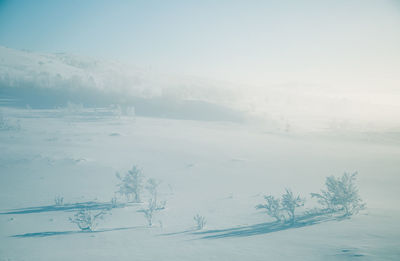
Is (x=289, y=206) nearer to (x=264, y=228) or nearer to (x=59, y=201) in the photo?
(x=264, y=228)

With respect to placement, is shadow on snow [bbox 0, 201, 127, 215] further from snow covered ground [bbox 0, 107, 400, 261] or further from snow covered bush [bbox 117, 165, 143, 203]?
snow covered bush [bbox 117, 165, 143, 203]

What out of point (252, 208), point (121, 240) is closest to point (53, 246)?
point (121, 240)

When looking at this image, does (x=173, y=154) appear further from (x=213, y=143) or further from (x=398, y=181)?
(x=398, y=181)

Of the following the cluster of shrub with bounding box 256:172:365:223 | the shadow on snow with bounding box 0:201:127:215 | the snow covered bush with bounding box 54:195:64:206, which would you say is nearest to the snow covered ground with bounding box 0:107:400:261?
the shadow on snow with bounding box 0:201:127:215

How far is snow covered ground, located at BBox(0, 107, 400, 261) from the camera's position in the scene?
32.1ft

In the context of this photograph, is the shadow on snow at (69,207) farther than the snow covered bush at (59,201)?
No

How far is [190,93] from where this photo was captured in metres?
85.9

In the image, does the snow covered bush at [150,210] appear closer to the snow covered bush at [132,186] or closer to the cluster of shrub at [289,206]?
the cluster of shrub at [289,206]

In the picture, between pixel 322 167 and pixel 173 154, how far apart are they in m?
17.9

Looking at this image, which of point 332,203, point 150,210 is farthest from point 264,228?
point 150,210

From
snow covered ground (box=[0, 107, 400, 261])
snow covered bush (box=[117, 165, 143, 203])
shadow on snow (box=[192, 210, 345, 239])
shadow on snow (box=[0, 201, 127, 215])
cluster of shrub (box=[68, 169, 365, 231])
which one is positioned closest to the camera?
snow covered ground (box=[0, 107, 400, 261])

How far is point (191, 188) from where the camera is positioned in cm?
2150

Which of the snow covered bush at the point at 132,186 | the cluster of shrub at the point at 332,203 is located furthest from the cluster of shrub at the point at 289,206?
the snow covered bush at the point at 132,186

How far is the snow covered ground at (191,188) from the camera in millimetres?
9789
